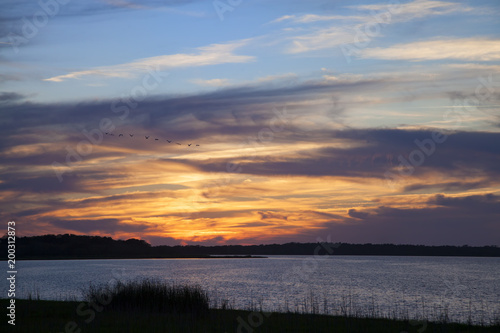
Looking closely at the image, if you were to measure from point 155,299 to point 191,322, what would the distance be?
486 centimetres

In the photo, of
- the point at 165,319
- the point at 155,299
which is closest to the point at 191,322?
Answer: the point at 165,319

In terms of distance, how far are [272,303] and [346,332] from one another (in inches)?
710

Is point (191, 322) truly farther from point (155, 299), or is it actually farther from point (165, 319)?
point (155, 299)

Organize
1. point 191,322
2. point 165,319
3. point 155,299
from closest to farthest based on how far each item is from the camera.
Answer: point 191,322
point 165,319
point 155,299

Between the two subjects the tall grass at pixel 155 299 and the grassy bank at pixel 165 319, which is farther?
the tall grass at pixel 155 299

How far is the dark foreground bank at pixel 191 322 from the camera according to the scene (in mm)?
20719

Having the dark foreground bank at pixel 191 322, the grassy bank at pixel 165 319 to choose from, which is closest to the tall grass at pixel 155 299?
the grassy bank at pixel 165 319

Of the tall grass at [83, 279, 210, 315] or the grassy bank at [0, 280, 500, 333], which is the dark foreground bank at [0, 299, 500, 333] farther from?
the tall grass at [83, 279, 210, 315]

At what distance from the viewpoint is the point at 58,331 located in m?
19.6

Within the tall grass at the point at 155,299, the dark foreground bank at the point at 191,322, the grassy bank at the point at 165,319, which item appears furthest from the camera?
the tall grass at the point at 155,299

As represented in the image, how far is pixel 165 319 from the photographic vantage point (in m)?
23.2

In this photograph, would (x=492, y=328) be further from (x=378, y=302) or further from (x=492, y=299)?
(x=492, y=299)

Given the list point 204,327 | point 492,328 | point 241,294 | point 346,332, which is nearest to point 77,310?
point 204,327

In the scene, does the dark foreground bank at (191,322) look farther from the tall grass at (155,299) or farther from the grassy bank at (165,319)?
the tall grass at (155,299)
